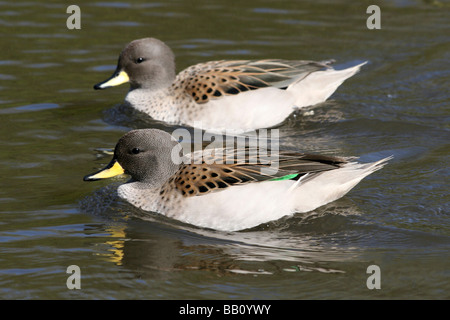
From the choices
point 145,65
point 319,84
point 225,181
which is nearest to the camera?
point 225,181

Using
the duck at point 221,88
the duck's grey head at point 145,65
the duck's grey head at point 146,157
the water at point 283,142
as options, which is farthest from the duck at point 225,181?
the duck's grey head at point 145,65

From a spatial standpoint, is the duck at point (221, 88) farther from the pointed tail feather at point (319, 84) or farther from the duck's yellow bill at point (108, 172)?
the duck's yellow bill at point (108, 172)

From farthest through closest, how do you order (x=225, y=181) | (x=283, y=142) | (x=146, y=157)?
1. (x=283, y=142)
2. (x=146, y=157)
3. (x=225, y=181)

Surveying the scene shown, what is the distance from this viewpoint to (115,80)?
1127cm

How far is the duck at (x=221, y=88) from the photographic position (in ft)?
35.2

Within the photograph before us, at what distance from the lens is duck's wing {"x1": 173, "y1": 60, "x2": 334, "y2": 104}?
35.3 feet

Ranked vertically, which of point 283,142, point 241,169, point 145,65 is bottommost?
point 283,142

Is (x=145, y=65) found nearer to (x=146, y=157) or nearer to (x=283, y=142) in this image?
(x=283, y=142)

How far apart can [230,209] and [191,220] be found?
0.41 metres

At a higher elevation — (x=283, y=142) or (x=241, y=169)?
(x=241, y=169)

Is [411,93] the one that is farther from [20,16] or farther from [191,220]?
[20,16]

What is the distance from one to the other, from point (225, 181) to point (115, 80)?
4078mm

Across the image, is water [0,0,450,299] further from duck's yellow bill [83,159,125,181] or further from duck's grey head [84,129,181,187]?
duck's grey head [84,129,181,187]

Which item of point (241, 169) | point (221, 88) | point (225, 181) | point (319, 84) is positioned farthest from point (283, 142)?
point (225, 181)
